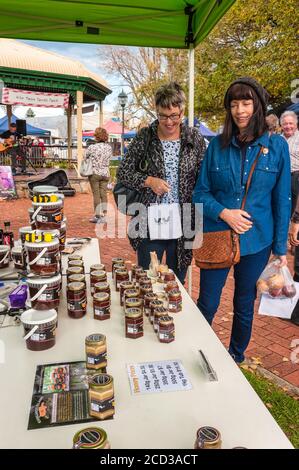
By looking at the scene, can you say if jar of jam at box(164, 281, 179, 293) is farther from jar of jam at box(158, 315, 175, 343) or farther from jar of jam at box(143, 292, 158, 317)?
jar of jam at box(158, 315, 175, 343)

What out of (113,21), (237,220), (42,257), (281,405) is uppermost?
(113,21)

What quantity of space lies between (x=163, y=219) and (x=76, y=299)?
1060mm

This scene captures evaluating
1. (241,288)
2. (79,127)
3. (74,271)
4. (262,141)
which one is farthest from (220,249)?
(79,127)

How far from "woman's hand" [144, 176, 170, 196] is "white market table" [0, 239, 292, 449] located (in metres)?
1.05

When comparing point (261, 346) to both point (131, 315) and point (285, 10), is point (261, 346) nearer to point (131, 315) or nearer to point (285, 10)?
point (131, 315)

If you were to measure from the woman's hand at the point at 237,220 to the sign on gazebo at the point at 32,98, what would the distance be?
12082mm

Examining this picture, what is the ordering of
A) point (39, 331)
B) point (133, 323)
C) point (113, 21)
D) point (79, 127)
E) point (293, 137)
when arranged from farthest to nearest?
point (79, 127) < point (293, 137) < point (113, 21) < point (133, 323) < point (39, 331)

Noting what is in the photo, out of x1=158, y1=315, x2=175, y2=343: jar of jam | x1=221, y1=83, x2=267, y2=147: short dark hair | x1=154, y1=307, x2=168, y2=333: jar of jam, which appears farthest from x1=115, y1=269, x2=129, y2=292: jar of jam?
x1=221, y1=83, x2=267, y2=147: short dark hair

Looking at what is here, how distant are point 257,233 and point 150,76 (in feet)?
79.3

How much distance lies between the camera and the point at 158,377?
1.44m

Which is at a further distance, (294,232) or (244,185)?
(294,232)

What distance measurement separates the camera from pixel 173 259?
292cm

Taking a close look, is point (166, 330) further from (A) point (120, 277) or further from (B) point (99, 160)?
(B) point (99, 160)

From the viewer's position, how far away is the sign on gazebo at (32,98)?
1274 centimetres
